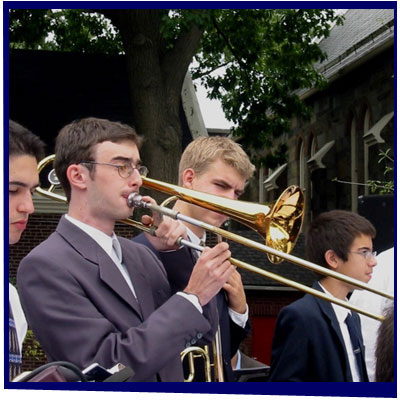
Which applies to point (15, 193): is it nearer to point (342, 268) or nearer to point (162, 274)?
point (162, 274)

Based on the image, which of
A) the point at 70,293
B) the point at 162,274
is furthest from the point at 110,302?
the point at 162,274

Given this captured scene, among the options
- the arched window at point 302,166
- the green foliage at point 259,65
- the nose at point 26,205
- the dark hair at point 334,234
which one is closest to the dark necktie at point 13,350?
the nose at point 26,205

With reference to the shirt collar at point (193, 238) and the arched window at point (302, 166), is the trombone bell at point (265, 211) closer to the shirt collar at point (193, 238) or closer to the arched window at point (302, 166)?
the shirt collar at point (193, 238)

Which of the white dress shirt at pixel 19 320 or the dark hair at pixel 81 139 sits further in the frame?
the white dress shirt at pixel 19 320

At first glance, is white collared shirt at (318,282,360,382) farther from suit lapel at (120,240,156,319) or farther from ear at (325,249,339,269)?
suit lapel at (120,240,156,319)

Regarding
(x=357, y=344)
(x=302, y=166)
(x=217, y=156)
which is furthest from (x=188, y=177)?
(x=302, y=166)

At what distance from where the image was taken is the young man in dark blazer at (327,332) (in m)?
2.90

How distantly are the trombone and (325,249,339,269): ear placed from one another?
222 mm

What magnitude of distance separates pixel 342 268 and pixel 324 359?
0.40 m

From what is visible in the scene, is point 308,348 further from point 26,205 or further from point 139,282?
point 26,205

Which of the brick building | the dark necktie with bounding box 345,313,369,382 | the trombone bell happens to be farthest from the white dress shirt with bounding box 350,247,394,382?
the brick building

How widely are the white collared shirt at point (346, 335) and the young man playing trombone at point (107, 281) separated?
0.62m

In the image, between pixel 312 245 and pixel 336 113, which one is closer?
pixel 312 245

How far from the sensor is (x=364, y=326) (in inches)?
120
